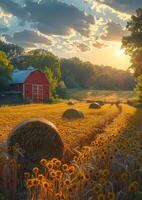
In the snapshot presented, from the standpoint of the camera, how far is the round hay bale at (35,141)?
13.0 m

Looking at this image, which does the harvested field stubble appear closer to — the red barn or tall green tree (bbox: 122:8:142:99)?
tall green tree (bbox: 122:8:142:99)

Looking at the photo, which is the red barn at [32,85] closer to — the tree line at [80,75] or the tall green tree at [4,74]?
the tall green tree at [4,74]

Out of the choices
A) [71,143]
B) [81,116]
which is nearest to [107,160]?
[71,143]

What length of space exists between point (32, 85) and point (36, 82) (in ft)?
4.26

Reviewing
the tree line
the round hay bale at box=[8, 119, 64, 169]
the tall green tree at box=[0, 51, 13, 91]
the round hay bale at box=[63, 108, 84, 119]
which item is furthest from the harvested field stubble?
the tree line

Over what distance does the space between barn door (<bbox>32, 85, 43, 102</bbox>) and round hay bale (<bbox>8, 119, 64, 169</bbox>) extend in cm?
5515

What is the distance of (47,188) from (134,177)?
2549 millimetres

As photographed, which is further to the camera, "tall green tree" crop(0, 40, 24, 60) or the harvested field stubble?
"tall green tree" crop(0, 40, 24, 60)

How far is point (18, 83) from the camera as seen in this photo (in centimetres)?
6831

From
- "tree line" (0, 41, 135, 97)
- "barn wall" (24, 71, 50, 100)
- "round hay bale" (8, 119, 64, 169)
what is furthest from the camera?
"tree line" (0, 41, 135, 97)

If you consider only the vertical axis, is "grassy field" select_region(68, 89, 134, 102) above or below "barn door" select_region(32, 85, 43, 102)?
below

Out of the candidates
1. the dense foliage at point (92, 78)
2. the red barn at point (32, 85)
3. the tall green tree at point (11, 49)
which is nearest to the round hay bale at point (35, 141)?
the red barn at point (32, 85)

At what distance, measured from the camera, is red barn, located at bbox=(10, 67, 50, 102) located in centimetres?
6800

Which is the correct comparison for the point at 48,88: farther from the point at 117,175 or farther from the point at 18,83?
the point at 117,175
